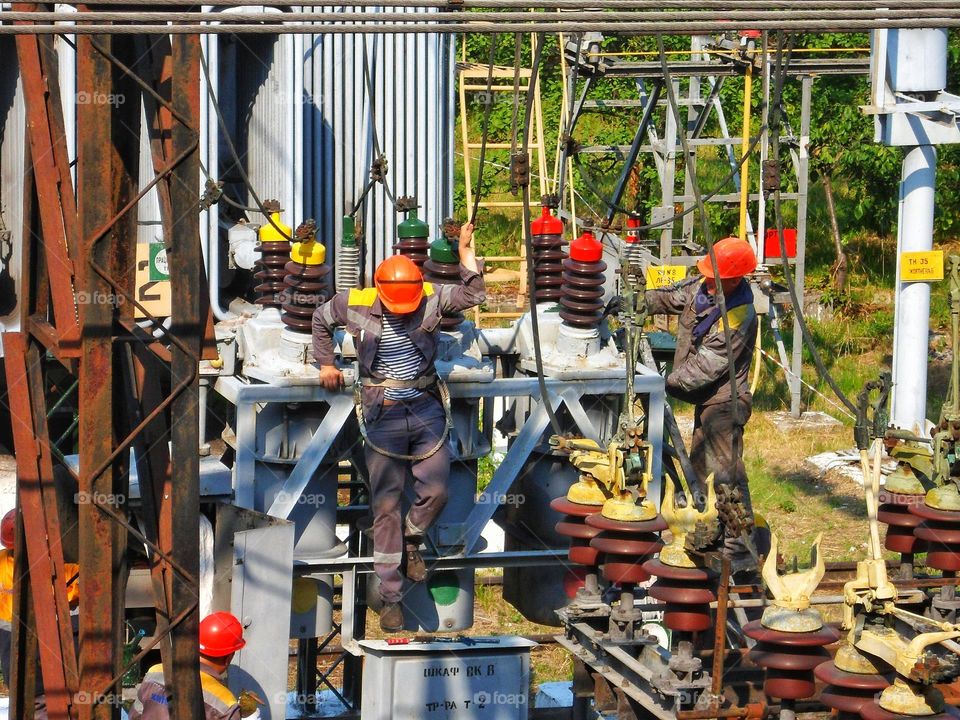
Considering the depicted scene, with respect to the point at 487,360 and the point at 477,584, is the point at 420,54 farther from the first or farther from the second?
the point at 477,584

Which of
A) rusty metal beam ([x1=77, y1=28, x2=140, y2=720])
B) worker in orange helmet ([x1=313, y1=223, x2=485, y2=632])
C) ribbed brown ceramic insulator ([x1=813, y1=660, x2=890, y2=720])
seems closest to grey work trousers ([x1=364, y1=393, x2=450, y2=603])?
worker in orange helmet ([x1=313, y1=223, x2=485, y2=632])

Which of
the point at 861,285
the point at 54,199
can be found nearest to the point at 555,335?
the point at 54,199

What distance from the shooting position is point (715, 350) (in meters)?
9.27

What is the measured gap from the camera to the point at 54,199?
7070 mm

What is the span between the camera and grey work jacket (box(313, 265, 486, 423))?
29.0 feet

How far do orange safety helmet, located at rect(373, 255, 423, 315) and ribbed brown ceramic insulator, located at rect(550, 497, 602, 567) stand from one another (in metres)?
1.55

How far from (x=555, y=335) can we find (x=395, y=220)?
9.12 feet

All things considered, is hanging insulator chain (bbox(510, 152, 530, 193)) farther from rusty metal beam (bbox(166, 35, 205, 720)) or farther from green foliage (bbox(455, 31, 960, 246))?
green foliage (bbox(455, 31, 960, 246))

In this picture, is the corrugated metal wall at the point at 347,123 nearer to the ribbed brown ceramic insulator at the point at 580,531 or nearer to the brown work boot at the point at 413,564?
the brown work boot at the point at 413,564

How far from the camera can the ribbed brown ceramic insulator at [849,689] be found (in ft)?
19.3

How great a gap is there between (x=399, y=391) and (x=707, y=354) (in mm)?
1926

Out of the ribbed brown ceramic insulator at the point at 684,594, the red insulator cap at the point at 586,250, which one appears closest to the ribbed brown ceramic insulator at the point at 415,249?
the red insulator cap at the point at 586,250

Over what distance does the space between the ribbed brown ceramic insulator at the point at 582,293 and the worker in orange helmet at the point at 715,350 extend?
0.45 m

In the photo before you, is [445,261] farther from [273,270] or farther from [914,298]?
[914,298]
